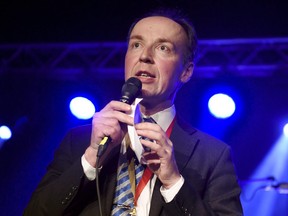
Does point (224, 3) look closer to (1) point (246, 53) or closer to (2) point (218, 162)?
(1) point (246, 53)

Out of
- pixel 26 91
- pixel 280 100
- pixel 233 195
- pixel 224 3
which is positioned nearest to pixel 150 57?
pixel 233 195

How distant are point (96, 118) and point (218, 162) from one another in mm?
669

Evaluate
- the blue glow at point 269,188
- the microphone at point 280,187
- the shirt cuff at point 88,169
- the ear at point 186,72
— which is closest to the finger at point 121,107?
the shirt cuff at point 88,169

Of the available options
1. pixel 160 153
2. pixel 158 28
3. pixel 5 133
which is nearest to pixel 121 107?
pixel 160 153

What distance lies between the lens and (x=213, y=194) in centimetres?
191

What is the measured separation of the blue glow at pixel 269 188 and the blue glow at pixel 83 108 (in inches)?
76.6

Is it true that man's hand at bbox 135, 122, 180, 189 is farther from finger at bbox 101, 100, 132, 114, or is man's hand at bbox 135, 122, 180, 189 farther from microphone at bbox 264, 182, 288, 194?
microphone at bbox 264, 182, 288, 194

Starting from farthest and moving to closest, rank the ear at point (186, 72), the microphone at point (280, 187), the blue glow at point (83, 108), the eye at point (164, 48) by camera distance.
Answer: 1. the blue glow at point (83, 108)
2. the microphone at point (280, 187)
3. the ear at point (186, 72)
4. the eye at point (164, 48)

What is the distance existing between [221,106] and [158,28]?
9.21 ft

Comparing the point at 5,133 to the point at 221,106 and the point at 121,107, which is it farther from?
the point at 121,107

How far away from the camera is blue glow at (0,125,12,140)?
208 inches

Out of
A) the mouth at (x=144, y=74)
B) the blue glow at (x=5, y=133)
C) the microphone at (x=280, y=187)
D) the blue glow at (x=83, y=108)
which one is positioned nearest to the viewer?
the mouth at (x=144, y=74)

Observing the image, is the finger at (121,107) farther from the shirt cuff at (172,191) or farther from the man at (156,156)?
the shirt cuff at (172,191)

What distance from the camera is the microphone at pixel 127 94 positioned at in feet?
5.27
